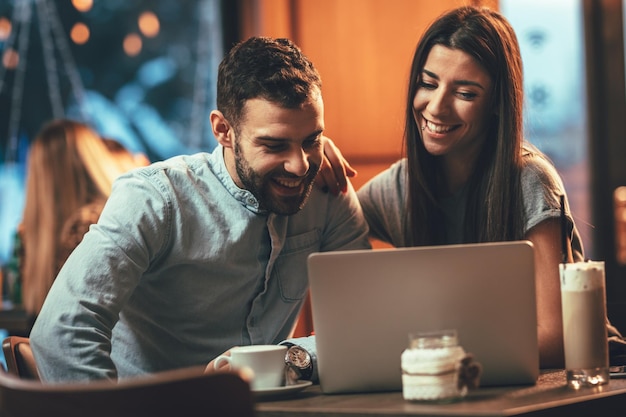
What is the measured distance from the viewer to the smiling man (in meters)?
1.95

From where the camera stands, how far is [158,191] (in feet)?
6.68

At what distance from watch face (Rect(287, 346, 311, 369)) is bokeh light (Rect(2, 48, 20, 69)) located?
3.17 m

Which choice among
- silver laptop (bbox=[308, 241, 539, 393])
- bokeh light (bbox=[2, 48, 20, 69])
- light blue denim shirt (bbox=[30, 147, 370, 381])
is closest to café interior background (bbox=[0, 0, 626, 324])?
bokeh light (bbox=[2, 48, 20, 69])

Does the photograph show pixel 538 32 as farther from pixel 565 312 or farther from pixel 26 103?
pixel 565 312

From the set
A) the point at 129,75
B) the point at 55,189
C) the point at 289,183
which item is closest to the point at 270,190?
the point at 289,183

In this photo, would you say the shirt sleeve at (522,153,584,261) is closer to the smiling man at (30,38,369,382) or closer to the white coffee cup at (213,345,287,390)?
the smiling man at (30,38,369,382)

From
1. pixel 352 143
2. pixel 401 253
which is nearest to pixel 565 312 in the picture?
pixel 401 253

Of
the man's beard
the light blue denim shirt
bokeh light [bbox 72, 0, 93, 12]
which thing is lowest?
the light blue denim shirt

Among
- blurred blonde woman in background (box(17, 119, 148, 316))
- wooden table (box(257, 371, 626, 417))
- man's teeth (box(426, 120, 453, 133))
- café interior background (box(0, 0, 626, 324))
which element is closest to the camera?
wooden table (box(257, 371, 626, 417))

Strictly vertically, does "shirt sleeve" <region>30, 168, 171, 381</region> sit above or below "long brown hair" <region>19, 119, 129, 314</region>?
below

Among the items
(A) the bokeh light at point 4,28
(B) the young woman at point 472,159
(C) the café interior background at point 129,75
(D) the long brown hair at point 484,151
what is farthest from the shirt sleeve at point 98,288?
(A) the bokeh light at point 4,28

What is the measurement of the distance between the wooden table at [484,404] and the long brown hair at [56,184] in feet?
7.10

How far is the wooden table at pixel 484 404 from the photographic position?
1423 mm

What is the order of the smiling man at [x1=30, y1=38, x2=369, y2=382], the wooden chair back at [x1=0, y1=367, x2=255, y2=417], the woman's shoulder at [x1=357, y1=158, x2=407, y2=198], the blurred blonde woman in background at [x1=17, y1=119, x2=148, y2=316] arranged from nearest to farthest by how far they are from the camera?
the wooden chair back at [x1=0, y1=367, x2=255, y2=417]
the smiling man at [x1=30, y1=38, x2=369, y2=382]
the woman's shoulder at [x1=357, y1=158, x2=407, y2=198]
the blurred blonde woman in background at [x1=17, y1=119, x2=148, y2=316]
